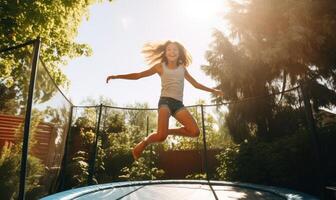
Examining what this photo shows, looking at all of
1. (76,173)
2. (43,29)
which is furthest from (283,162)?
(43,29)

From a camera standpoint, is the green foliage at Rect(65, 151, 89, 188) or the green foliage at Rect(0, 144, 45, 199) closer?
the green foliage at Rect(0, 144, 45, 199)

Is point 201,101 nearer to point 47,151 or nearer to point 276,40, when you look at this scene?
point 276,40

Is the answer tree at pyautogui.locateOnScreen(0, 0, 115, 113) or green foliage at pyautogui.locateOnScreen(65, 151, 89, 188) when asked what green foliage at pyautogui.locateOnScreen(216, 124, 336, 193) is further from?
tree at pyautogui.locateOnScreen(0, 0, 115, 113)

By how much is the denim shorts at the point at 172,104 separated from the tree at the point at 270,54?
7.21ft

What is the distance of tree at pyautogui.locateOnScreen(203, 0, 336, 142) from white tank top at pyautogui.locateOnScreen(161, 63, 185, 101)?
211 centimetres

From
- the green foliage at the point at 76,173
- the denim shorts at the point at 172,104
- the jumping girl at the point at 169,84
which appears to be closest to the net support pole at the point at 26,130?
the jumping girl at the point at 169,84

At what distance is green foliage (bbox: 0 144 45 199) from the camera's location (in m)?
2.82

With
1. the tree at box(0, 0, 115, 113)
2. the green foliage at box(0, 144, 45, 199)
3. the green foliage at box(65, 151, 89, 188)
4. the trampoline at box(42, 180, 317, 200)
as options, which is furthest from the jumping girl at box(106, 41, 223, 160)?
the green foliage at box(65, 151, 89, 188)

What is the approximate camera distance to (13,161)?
120 inches

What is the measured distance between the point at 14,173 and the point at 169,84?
5.66 feet

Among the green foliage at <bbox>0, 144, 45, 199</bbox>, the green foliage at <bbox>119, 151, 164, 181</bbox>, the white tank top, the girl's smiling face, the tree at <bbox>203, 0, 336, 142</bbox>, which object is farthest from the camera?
the green foliage at <bbox>119, 151, 164, 181</bbox>

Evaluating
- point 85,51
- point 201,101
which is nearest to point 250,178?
point 85,51

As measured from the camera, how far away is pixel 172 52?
10.8 feet

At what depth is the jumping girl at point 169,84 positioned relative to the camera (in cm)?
297
